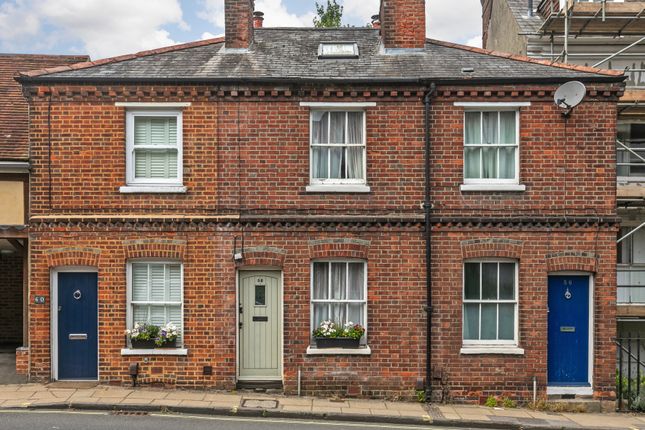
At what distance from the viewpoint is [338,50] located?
13719 millimetres

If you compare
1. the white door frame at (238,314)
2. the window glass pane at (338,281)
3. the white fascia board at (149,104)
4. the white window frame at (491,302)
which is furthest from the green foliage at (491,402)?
the white fascia board at (149,104)

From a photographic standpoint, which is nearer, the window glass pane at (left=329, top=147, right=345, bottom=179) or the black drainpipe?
the black drainpipe

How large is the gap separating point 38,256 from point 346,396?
22.6ft

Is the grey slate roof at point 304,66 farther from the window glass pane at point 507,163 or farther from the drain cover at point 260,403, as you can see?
the drain cover at point 260,403

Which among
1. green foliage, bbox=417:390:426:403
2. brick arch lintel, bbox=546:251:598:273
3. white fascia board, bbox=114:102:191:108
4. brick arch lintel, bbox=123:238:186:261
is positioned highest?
white fascia board, bbox=114:102:191:108

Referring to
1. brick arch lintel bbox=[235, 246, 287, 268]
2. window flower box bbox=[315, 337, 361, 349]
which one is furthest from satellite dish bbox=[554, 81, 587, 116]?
brick arch lintel bbox=[235, 246, 287, 268]

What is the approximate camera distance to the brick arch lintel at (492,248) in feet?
39.4

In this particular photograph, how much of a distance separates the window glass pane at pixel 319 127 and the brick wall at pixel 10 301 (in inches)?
353

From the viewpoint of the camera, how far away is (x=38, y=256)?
1195 centimetres

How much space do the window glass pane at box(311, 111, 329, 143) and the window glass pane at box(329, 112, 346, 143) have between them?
0.35 ft

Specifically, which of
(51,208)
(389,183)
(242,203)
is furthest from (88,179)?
(389,183)

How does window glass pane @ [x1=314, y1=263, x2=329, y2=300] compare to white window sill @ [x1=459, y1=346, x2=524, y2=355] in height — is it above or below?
above

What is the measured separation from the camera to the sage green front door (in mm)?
12227

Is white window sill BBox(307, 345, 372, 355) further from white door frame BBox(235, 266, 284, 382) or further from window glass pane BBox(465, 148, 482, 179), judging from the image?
window glass pane BBox(465, 148, 482, 179)
